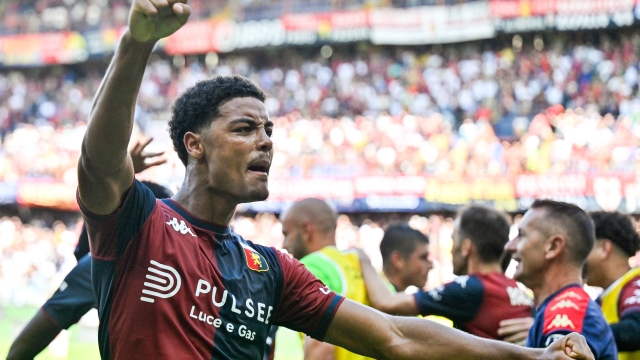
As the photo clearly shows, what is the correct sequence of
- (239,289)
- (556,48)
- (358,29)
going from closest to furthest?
(239,289), (556,48), (358,29)

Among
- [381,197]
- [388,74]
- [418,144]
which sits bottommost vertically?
[381,197]

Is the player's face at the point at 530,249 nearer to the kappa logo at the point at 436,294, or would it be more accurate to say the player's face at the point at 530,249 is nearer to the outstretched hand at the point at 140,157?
the kappa logo at the point at 436,294

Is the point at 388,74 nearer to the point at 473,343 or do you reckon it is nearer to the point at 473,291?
the point at 473,291

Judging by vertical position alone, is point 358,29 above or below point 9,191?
above

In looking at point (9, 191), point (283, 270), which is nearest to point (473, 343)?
point (283, 270)

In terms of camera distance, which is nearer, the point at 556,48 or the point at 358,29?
the point at 556,48

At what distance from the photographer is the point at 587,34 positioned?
23219 millimetres

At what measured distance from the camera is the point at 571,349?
2855 millimetres

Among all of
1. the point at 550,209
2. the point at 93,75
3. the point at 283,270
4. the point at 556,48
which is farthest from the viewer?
the point at 93,75

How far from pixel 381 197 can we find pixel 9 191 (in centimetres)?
1241

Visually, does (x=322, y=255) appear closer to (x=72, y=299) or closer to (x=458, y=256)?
(x=458, y=256)

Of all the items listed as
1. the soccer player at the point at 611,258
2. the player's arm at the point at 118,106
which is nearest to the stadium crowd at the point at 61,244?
the soccer player at the point at 611,258

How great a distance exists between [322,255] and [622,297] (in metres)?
1.87

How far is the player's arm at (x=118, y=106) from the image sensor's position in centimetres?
234
